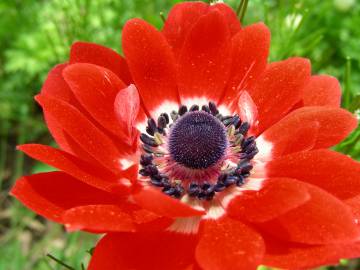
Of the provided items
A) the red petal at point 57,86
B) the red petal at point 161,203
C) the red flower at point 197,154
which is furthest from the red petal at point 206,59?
the red petal at point 161,203

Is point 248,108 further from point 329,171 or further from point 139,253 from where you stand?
point 139,253

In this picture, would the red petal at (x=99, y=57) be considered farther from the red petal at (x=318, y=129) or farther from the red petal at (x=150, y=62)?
the red petal at (x=318, y=129)

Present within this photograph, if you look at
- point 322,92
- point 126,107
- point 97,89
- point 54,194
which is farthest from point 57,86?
point 322,92

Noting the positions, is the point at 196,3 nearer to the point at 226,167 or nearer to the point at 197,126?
the point at 197,126

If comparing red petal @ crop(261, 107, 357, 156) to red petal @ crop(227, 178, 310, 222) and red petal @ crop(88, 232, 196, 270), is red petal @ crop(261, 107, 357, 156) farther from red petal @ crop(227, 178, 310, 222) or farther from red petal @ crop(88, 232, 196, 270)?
red petal @ crop(88, 232, 196, 270)

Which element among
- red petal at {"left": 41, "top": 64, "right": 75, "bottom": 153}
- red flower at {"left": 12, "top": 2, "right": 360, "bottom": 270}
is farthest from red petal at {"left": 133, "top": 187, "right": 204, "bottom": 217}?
red petal at {"left": 41, "top": 64, "right": 75, "bottom": 153}

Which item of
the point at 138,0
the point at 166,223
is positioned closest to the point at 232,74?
the point at 166,223
